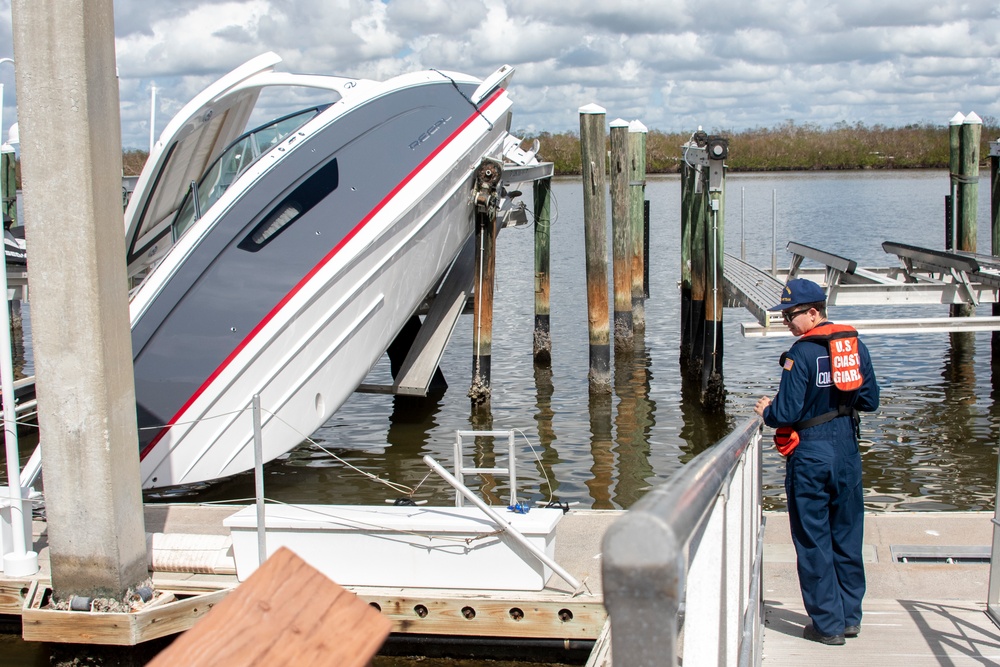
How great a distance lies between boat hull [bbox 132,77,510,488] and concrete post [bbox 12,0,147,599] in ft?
7.38

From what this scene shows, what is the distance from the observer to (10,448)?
597cm

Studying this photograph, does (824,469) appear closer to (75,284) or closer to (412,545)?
(412,545)

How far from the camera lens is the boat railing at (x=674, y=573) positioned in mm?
1021

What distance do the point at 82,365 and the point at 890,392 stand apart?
1141 centimetres

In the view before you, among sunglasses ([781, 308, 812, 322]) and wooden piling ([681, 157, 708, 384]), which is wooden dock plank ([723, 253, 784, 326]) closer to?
wooden piling ([681, 157, 708, 384])

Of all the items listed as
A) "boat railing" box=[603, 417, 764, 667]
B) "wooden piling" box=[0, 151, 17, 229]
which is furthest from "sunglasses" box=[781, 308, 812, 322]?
"wooden piling" box=[0, 151, 17, 229]

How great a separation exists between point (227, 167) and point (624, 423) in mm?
5758

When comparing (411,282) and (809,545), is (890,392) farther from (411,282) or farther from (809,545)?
(809,545)

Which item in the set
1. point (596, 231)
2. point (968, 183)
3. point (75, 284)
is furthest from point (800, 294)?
point (968, 183)

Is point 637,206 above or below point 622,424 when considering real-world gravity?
above

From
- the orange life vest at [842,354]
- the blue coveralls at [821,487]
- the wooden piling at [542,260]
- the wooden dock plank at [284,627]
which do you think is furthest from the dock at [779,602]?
the wooden piling at [542,260]

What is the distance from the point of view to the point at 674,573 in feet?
3.35

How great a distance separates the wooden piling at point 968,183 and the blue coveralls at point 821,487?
11618 mm

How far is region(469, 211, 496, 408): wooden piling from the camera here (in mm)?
12000
